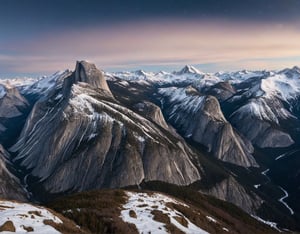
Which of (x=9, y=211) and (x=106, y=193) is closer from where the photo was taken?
(x=9, y=211)

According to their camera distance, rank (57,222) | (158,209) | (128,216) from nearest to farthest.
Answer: (57,222) → (128,216) → (158,209)

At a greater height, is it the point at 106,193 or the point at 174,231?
the point at 174,231

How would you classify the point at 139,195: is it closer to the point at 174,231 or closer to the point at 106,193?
the point at 106,193

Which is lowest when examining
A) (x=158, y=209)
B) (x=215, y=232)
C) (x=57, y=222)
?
(x=215, y=232)

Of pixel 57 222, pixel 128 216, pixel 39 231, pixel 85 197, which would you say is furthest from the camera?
pixel 85 197

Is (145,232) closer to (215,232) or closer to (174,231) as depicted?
(174,231)

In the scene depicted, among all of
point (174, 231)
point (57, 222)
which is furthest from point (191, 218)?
point (57, 222)

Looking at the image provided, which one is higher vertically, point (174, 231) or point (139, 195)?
point (174, 231)

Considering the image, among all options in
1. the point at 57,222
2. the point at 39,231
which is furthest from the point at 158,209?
the point at 39,231

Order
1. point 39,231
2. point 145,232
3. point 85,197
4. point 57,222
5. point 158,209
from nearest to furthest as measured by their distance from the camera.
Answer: point 39,231, point 57,222, point 145,232, point 158,209, point 85,197
